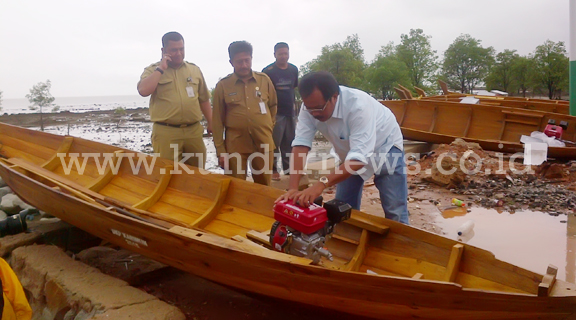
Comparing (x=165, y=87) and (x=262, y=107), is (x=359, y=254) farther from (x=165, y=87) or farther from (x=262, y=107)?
(x=165, y=87)

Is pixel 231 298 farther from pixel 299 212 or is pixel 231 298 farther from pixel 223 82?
pixel 223 82

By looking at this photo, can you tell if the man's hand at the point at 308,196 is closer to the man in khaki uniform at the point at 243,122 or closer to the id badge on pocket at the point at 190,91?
the man in khaki uniform at the point at 243,122

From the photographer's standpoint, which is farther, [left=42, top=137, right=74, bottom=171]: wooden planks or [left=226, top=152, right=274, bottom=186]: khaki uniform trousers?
[left=42, top=137, right=74, bottom=171]: wooden planks

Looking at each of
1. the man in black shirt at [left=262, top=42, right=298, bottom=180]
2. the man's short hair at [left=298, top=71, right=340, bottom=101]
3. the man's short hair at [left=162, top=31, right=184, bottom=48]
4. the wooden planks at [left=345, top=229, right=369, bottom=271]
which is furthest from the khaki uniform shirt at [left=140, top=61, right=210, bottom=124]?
the wooden planks at [left=345, top=229, right=369, bottom=271]

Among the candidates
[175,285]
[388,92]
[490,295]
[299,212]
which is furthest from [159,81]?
[388,92]

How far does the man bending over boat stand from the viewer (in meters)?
2.48

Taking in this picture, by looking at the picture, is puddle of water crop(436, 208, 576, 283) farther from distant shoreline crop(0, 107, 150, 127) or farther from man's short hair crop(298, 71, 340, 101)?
distant shoreline crop(0, 107, 150, 127)

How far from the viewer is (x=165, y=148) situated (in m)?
4.33

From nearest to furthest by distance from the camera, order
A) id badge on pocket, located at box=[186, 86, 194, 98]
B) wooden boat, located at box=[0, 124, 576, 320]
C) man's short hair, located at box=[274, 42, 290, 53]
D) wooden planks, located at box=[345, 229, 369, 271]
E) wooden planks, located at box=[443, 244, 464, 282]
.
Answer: wooden boat, located at box=[0, 124, 576, 320]
wooden planks, located at box=[443, 244, 464, 282]
wooden planks, located at box=[345, 229, 369, 271]
id badge on pocket, located at box=[186, 86, 194, 98]
man's short hair, located at box=[274, 42, 290, 53]

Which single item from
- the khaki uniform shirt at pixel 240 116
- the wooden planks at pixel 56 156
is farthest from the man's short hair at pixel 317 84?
the wooden planks at pixel 56 156

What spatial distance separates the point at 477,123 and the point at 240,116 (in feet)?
21.3

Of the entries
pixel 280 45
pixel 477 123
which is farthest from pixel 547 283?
pixel 477 123

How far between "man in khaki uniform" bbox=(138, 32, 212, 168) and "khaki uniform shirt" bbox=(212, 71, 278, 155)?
336 millimetres

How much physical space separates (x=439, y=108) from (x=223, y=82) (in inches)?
264
